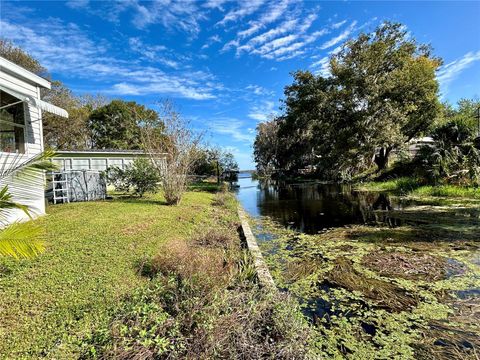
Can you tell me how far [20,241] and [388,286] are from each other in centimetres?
485

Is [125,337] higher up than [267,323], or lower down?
higher up

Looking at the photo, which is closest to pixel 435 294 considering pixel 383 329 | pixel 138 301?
pixel 383 329

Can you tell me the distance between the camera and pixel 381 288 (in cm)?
412

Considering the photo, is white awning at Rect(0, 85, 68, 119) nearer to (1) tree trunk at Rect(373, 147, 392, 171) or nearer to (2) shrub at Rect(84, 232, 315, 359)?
(2) shrub at Rect(84, 232, 315, 359)

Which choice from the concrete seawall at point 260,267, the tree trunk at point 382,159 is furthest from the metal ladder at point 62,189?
the tree trunk at point 382,159

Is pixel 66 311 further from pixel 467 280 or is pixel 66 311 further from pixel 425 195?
pixel 425 195

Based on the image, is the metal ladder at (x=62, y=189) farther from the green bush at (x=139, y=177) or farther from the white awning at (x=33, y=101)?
the white awning at (x=33, y=101)

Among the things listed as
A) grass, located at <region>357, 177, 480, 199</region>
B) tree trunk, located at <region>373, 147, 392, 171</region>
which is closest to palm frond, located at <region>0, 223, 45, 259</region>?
grass, located at <region>357, 177, 480, 199</region>

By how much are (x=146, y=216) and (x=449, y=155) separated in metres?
13.1

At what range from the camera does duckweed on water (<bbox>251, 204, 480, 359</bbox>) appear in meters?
2.94

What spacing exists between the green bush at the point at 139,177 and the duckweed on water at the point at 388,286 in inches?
241

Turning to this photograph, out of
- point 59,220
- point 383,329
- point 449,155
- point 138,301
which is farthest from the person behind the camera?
point 449,155

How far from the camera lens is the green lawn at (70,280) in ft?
9.17

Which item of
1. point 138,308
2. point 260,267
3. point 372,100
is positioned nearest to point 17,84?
point 138,308
